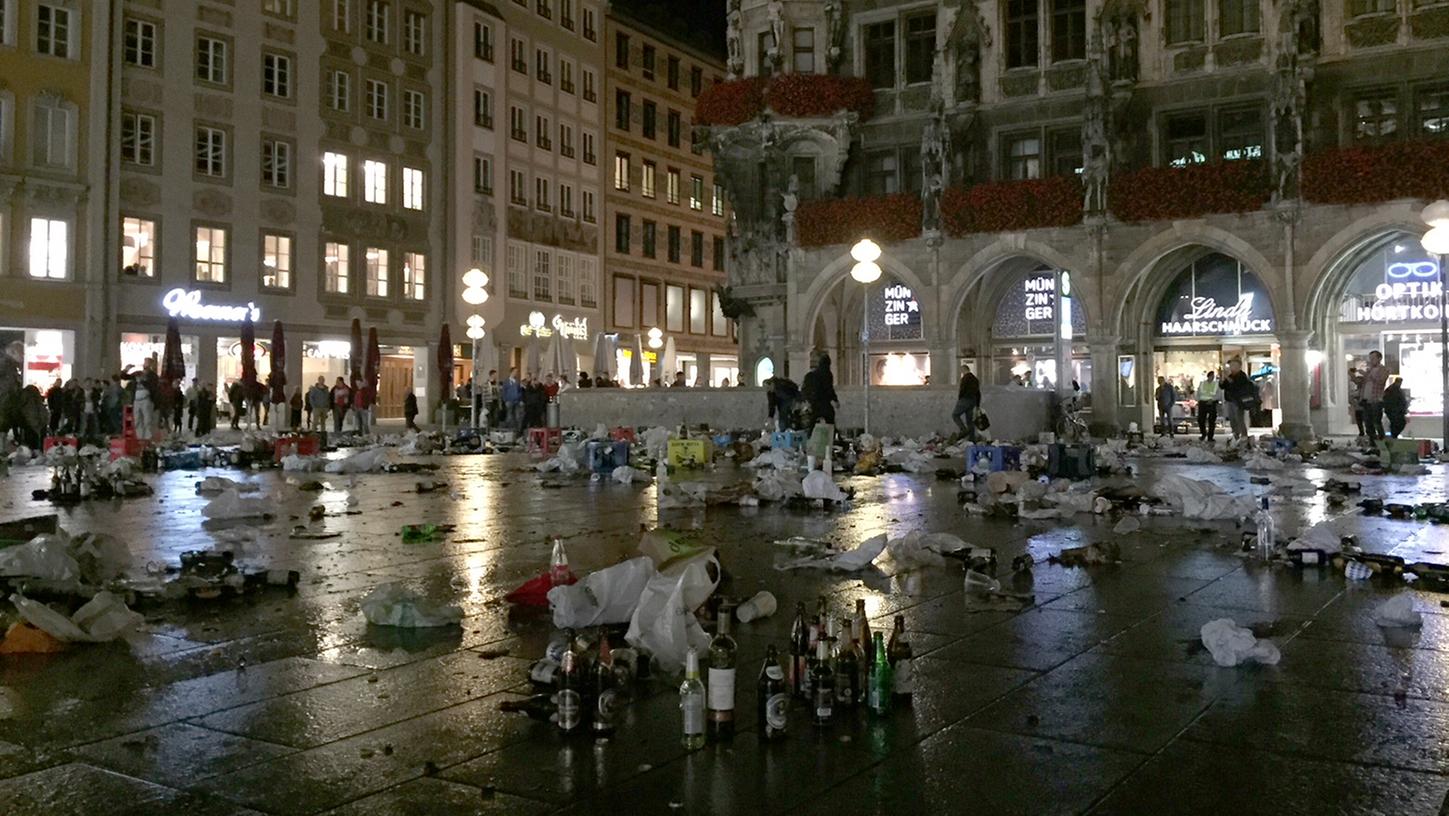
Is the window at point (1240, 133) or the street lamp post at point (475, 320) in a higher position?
the window at point (1240, 133)

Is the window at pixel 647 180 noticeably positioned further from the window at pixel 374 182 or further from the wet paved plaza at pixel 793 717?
the wet paved plaza at pixel 793 717

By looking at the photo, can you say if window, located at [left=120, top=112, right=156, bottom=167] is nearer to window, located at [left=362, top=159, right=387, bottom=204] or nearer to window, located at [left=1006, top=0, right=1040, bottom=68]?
window, located at [left=362, top=159, right=387, bottom=204]

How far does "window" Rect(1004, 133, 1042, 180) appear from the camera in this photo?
111 ft

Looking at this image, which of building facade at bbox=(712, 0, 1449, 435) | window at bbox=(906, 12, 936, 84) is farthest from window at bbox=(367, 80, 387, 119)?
window at bbox=(906, 12, 936, 84)

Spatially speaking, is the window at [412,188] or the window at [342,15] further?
the window at [412,188]

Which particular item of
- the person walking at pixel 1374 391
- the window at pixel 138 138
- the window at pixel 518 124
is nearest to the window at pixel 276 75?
the window at pixel 138 138

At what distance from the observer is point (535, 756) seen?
13.0 feet

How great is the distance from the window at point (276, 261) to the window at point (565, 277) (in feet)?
43.2

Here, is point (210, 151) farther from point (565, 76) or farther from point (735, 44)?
point (735, 44)

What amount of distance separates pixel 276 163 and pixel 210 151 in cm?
235

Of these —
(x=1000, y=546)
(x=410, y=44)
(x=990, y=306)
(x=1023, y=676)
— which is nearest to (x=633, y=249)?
(x=410, y=44)

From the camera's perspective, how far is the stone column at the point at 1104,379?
3188cm

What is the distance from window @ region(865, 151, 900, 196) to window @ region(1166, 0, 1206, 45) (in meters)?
8.50

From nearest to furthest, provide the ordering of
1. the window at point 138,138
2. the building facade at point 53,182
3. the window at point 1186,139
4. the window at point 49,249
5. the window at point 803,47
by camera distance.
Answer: the window at point 1186,139
the building facade at point 53,182
the window at point 49,249
the window at point 803,47
the window at point 138,138
